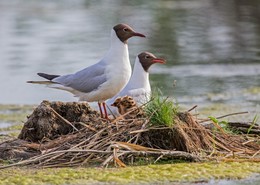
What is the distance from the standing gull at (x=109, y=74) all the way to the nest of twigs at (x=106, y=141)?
1.68m

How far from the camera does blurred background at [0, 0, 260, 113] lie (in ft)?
40.6

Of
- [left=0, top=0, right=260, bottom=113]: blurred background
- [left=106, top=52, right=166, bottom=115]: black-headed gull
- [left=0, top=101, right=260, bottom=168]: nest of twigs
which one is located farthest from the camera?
[left=0, top=0, right=260, bottom=113]: blurred background

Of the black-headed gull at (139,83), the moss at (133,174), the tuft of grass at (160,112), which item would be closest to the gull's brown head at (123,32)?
the black-headed gull at (139,83)

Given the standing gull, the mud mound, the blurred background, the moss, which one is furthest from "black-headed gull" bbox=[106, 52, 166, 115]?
the moss

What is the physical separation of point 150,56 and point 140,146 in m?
2.71

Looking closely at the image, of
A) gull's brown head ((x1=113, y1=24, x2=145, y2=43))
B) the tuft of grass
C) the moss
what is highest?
gull's brown head ((x1=113, y1=24, x2=145, y2=43))

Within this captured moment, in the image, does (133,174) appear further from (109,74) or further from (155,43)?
(155,43)

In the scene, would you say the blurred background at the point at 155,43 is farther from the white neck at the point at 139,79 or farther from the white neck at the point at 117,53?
the white neck at the point at 117,53

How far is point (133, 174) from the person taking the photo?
252 inches

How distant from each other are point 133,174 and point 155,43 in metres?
10.8

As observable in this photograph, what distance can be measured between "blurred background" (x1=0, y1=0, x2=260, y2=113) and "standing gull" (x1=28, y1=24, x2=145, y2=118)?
6.57 ft

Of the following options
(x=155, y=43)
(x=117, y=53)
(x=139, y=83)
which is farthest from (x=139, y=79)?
(x=155, y=43)

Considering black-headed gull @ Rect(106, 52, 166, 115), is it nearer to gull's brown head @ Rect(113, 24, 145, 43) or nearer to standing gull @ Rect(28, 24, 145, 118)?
standing gull @ Rect(28, 24, 145, 118)

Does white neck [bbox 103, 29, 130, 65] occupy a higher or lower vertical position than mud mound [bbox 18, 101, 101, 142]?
higher
